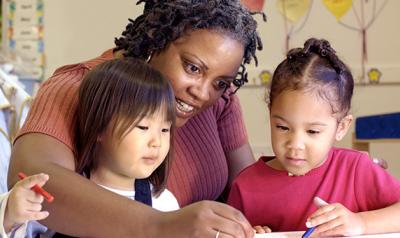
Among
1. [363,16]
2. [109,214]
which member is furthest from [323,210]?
[363,16]

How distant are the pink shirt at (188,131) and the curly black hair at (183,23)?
69 millimetres

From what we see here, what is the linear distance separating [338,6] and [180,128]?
1.30m

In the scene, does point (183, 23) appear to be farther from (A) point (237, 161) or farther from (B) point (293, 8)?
(B) point (293, 8)

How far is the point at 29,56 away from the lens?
2.73 metres

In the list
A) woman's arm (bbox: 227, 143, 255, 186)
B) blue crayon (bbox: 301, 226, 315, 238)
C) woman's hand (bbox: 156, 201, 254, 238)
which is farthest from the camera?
woman's arm (bbox: 227, 143, 255, 186)

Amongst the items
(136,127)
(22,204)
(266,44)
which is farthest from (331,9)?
(22,204)

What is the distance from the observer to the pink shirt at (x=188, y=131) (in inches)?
35.1

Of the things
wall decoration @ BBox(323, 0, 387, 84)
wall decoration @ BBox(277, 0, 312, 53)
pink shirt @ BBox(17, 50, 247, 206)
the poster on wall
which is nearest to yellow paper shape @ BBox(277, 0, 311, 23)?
wall decoration @ BBox(277, 0, 312, 53)

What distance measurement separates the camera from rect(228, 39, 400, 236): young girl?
972 mm

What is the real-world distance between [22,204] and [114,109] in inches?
10.4

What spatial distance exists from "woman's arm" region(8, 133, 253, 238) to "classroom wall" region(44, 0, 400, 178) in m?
1.50

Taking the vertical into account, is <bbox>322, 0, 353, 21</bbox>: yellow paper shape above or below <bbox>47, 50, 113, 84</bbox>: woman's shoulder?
below

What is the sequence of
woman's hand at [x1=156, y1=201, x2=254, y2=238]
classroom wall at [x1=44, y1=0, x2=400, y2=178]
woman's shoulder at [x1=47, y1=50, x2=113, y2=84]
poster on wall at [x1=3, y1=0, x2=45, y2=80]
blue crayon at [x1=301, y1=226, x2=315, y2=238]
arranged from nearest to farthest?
woman's hand at [x1=156, y1=201, x2=254, y2=238] → blue crayon at [x1=301, y1=226, x2=315, y2=238] → woman's shoulder at [x1=47, y1=50, x2=113, y2=84] → classroom wall at [x1=44, y1=0, x2=400, y2=178] → poster on wall at [x1=3, y1=0, x2=45, y2=80]

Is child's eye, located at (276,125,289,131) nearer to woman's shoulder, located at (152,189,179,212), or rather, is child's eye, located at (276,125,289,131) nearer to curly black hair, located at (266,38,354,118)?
curly black hair, located at (266,38,354,118)
